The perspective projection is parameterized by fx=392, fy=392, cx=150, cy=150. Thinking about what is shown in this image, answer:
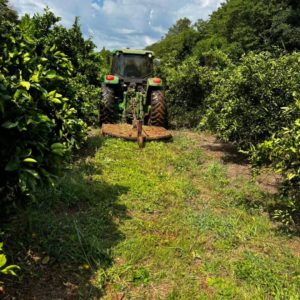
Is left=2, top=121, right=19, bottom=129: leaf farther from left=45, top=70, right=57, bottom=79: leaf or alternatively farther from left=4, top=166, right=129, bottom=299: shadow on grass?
left=4, top=166, right=129, bottom=299: shadow on grass

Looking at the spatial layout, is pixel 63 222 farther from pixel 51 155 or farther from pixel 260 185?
pixel 260 185

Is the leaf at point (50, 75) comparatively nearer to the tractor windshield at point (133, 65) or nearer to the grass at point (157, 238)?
the grass at point (157, 238)

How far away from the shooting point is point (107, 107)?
977cm

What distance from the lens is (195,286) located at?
11.3ft

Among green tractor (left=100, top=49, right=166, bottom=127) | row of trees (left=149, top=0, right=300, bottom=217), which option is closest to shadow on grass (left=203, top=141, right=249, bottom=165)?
row of trees (left=149, top=0, right=300, bottom=217)

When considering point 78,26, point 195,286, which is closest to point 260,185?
point 195,286

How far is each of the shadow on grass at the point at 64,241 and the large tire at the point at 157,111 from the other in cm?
468

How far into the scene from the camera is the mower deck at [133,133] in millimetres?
8258

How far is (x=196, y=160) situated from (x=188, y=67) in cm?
416

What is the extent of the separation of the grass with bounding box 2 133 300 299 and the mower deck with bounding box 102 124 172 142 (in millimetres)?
1988

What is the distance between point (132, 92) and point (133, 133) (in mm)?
2192

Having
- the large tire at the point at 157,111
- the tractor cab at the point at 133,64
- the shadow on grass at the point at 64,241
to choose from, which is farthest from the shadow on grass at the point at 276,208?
the tractor cab at the point at 133,64

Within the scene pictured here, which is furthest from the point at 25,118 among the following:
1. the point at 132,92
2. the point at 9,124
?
the point at 132,92

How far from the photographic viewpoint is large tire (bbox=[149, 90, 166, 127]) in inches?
380
